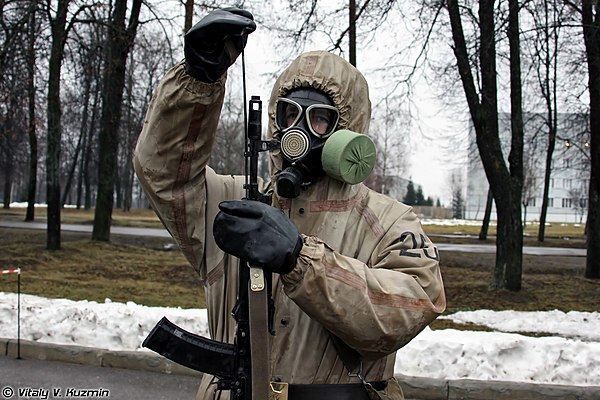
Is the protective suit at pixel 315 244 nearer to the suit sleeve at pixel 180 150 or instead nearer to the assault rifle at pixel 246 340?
the suit sleeve at pixel 180 150

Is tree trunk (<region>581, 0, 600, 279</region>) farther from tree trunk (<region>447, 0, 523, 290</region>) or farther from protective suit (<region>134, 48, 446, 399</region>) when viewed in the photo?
protective suit (<region>134, 48, 446, 399</region>)

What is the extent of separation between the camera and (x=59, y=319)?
6742mm

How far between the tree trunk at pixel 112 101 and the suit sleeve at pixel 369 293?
12767 millimetres

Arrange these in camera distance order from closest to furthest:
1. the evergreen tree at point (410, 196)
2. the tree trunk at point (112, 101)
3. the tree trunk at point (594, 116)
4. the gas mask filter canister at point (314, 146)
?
the gas mask filter canister at point (314, 146), the tree trunk at point (594, 116), the tree trunk at point (112, 101), the evergreen tree at point (410, 196)

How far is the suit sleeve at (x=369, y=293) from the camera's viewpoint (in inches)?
61.1

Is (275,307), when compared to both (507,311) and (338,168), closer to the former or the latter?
(338,168)

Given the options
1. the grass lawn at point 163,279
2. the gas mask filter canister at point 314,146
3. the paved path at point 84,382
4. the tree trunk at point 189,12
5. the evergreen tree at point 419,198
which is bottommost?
the paved path at point 84,382

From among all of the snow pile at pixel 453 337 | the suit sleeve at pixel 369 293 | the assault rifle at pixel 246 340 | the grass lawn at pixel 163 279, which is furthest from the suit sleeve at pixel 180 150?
the grass lawn at pixel 163 279

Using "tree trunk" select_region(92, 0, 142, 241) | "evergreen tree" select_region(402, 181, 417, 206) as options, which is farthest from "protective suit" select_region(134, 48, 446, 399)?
"evergreen tree" select_region(402, 181, 417, 206)

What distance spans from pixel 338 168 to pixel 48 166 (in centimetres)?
1433

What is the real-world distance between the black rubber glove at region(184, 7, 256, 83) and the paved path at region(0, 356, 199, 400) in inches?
175

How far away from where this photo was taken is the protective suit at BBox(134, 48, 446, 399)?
1.60 m

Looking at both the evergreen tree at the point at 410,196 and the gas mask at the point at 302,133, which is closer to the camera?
the gas mask at the point at 302,133

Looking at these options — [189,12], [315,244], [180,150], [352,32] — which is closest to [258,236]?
[315,244]
